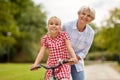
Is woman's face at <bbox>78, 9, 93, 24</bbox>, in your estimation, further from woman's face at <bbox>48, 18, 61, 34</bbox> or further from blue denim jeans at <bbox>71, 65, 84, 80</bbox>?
blue denim jeans at <bbox>71, 65, 84, 80</bbox>

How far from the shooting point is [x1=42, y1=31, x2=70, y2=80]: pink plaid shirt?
5637mm

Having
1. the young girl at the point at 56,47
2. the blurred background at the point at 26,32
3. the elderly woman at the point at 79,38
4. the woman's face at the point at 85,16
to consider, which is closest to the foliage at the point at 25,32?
the blurred background at the point at 26,32

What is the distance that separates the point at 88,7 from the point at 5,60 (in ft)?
230

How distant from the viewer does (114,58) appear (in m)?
99.3

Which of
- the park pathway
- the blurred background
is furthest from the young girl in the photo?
the blurred background

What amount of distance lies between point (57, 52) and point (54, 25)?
1.13 feet

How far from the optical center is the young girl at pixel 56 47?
5633 mm

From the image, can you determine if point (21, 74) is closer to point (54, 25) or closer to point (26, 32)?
point (54, 25)

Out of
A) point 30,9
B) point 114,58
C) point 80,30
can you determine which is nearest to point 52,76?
point 80,30

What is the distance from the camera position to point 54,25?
5.65 metres

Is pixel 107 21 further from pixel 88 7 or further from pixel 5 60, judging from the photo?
pixel 88 7

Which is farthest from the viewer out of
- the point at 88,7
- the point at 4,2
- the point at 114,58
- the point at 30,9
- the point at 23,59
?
the point at 114,58

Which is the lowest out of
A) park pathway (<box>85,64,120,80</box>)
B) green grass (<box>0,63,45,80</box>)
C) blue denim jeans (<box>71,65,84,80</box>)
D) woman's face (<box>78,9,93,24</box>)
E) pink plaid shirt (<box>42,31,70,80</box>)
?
park pathway (<box>85,64,120,80</box>)

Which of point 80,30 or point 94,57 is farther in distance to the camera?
point 94,57
